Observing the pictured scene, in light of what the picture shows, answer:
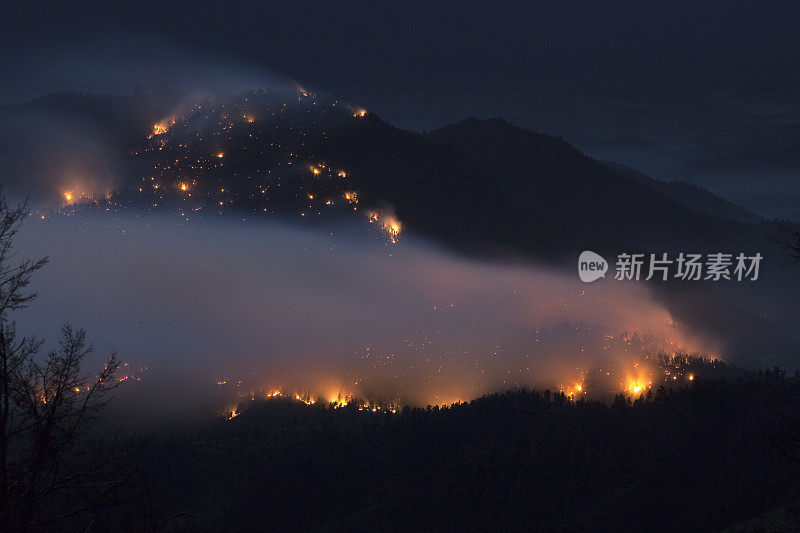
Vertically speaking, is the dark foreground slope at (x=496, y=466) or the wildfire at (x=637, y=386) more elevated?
the wildfire at (x=637, y=386)

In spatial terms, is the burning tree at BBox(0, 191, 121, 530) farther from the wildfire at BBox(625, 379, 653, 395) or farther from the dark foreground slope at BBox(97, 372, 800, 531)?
the wildfire at BBox(625, 379, 653, 395)

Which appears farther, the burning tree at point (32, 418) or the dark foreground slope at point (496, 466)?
the dark foreground slope at point (496, 466)

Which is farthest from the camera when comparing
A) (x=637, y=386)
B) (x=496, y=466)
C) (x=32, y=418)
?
(x=637, y=386)

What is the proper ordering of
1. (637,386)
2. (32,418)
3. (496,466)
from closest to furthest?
(32,418) < (496,466) < (637,386)

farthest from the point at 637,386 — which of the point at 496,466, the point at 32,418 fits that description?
the point at 32,418

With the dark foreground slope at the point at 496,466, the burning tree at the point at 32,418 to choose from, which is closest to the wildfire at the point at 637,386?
the dark foreground slope at the point at 496,466

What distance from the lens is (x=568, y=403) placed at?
137 meters

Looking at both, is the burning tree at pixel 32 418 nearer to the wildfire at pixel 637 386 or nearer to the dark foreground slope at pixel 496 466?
the dark foreground slope at pixel 496 466

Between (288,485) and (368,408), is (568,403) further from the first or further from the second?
(288,485)

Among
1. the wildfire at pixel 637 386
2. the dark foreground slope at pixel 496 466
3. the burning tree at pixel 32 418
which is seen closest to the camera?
the burning tree at pixel 32 418

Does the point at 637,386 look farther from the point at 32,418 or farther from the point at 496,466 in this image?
the point at 32,418

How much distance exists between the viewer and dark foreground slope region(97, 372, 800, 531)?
87.1 m

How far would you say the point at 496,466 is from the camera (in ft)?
361

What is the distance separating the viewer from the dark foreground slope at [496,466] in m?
87.1
